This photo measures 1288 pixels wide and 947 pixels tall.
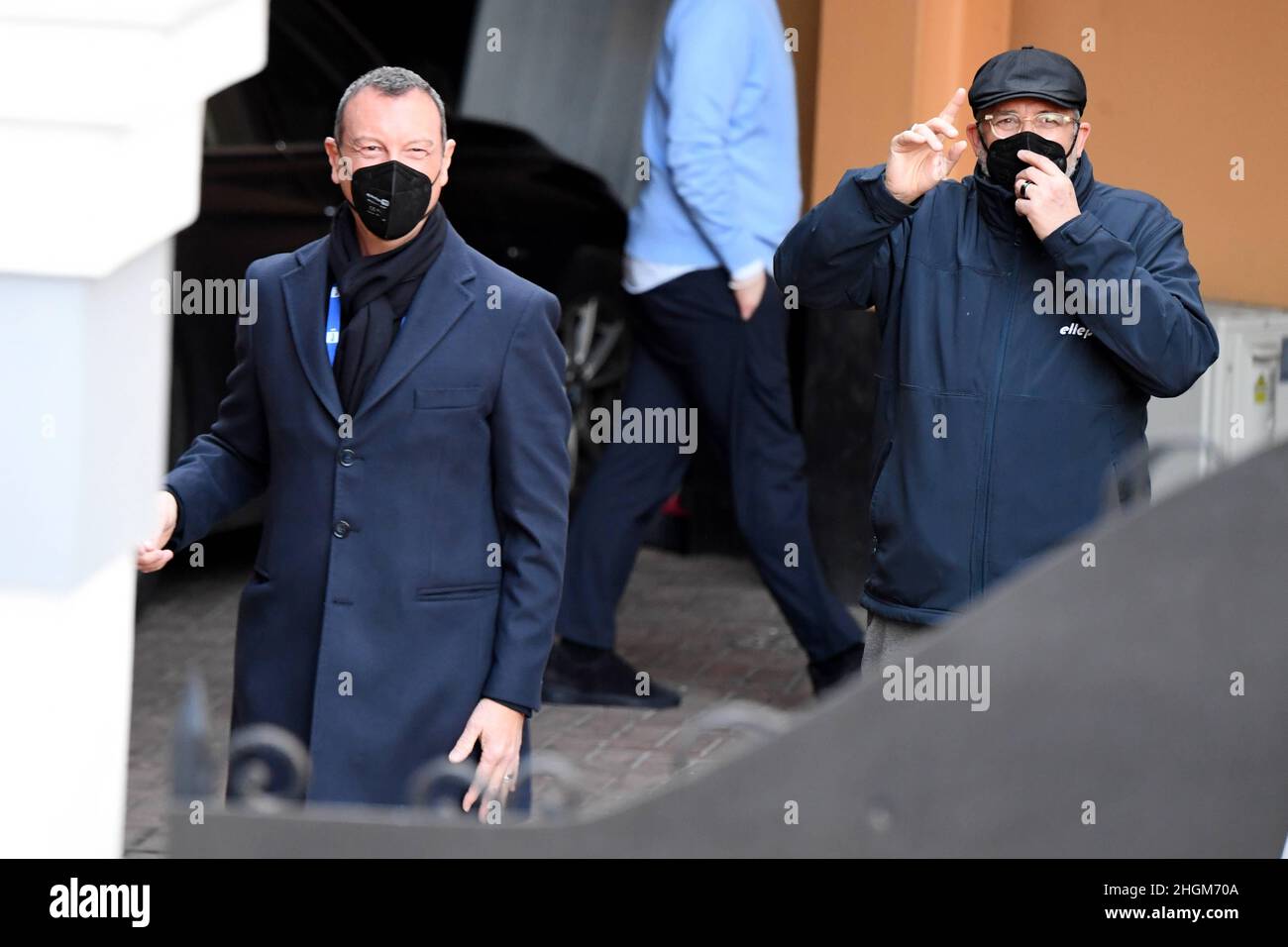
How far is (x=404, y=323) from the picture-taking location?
346 centimetres

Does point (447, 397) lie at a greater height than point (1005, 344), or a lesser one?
lesser

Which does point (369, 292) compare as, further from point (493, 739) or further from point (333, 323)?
point (493, 739)

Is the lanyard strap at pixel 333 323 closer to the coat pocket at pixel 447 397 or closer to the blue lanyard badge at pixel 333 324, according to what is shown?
the blue lanyard badge at pixel 333 324

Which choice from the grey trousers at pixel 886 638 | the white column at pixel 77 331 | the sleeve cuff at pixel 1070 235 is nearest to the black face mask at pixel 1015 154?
the sleeve cuff at pixel 1070 235

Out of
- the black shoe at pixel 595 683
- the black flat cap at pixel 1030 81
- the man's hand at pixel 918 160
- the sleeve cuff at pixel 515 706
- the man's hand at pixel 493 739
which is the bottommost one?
the man's hand at pixel 493 739

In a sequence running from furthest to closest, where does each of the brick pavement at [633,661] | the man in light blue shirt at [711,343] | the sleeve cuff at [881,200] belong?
1. the man in light blue shirt at [711,343]
2. the brick pavement at [633,661]
3. the sleeve cuff at [881,200]

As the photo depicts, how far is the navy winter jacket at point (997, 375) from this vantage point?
3725 mm

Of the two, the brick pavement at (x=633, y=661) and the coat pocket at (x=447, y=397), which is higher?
the coat pocket at (x=447, y=397)

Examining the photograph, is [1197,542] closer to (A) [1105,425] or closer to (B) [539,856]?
(B) [539,856]

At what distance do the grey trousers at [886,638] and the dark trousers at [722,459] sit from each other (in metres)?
2.51

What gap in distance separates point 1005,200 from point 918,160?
238 mm

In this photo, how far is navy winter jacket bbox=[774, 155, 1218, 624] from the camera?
3725mm

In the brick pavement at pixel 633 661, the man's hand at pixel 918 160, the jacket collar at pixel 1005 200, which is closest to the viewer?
the man's hand at pixel 918 160

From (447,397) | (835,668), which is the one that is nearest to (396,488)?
(447,397)
